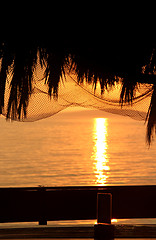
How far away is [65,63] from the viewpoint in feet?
22.3

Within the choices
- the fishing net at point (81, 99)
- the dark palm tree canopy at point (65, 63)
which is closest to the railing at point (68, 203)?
the fishing net at point (81, 99)

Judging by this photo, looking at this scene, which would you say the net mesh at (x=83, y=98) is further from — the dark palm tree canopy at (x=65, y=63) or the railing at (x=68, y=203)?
the railing at (x=68, y=203)

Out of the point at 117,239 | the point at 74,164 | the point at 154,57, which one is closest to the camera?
the point at 154,57

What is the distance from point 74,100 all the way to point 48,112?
0.44 meters

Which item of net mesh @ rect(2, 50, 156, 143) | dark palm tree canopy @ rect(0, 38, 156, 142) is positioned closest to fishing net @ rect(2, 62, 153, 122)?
net mesh @ rect(2, 50, 156, 143)

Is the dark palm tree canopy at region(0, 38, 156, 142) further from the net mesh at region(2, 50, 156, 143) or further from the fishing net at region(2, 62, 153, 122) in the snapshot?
the fishing net at region(2, 62, 153, 122)

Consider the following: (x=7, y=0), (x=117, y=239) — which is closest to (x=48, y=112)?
(x=7, y=0)

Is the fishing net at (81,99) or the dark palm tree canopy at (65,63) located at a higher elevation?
the dark palm tree canopy at (65,63)

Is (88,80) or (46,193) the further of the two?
(46,193)

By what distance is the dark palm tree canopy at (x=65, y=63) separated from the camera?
651 cm

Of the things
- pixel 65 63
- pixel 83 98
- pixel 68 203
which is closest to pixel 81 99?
pixel 83 98

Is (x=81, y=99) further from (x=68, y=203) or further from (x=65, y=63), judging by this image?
(x=68, y=203)

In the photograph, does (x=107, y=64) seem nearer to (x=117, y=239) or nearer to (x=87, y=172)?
(x=117, y=239)

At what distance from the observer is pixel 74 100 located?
8094 mm
